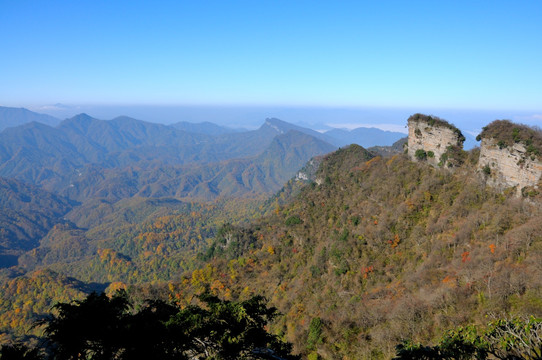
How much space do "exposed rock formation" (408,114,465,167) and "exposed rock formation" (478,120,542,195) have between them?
20.4 ft

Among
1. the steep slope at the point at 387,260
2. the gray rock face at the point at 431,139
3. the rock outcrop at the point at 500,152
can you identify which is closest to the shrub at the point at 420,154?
the gray rock face at the point at 431,139

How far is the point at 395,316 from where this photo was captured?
70.7ft

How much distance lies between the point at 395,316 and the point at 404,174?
92.5 feet

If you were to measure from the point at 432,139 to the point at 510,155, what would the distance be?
12.8 meters

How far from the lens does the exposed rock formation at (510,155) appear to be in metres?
27.4

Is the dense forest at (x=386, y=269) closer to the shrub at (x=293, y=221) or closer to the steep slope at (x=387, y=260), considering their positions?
the steep slope at (x=387, y=260)

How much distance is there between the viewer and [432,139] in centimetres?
4197

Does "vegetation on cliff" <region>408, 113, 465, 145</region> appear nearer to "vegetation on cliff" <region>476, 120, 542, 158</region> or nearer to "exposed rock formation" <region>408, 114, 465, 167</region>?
"exposed rock formation" <region>408, 114, 465, 167</region>

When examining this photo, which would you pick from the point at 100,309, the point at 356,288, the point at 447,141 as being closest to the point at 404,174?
the point at 447,141

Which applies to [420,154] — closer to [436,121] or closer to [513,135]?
[436,121]

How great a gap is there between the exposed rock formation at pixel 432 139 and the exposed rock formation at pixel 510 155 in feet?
20.4

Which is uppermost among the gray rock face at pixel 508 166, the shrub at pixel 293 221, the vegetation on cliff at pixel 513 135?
the vegetation on cliff at pixel 513 135

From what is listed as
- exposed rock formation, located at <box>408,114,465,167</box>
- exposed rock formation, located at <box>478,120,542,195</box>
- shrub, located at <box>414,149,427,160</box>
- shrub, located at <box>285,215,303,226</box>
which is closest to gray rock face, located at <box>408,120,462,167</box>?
exposed rock formation, located at <box>408,114,465,167</box>

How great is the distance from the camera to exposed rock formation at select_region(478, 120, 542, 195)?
27.4 metres
